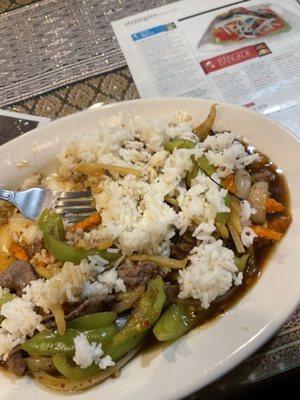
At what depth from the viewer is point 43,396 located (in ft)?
4.45

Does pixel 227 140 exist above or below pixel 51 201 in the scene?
above

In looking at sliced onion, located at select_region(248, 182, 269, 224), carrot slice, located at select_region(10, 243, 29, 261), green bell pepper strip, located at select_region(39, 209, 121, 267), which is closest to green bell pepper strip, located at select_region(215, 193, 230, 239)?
sliced onion, located at select_region(248, 182, 269, 224)

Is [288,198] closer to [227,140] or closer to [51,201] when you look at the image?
[227,140]

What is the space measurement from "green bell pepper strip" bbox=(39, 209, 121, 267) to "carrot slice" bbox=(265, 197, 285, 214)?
55 centimetres

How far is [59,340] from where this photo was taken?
136 centimetres

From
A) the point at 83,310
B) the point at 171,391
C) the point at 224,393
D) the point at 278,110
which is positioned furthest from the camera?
the point at 278,110

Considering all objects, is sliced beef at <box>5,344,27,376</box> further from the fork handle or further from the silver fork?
the fork handle

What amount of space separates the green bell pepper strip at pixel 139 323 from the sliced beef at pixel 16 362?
0.27 meters

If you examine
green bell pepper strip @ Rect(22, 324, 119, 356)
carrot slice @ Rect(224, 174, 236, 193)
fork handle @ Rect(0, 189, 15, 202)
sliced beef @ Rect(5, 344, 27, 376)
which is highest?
carrot slice @ Rect(224, 174, 236, 193)

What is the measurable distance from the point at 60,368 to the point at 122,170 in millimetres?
709

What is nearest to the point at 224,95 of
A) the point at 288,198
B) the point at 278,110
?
the point at 278,110

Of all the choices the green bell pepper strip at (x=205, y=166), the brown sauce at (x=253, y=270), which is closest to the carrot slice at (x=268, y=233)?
the brown sauce at (x=253, y=270)

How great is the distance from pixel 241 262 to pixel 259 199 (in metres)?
0.26

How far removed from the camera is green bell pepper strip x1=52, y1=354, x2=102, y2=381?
133 cm
